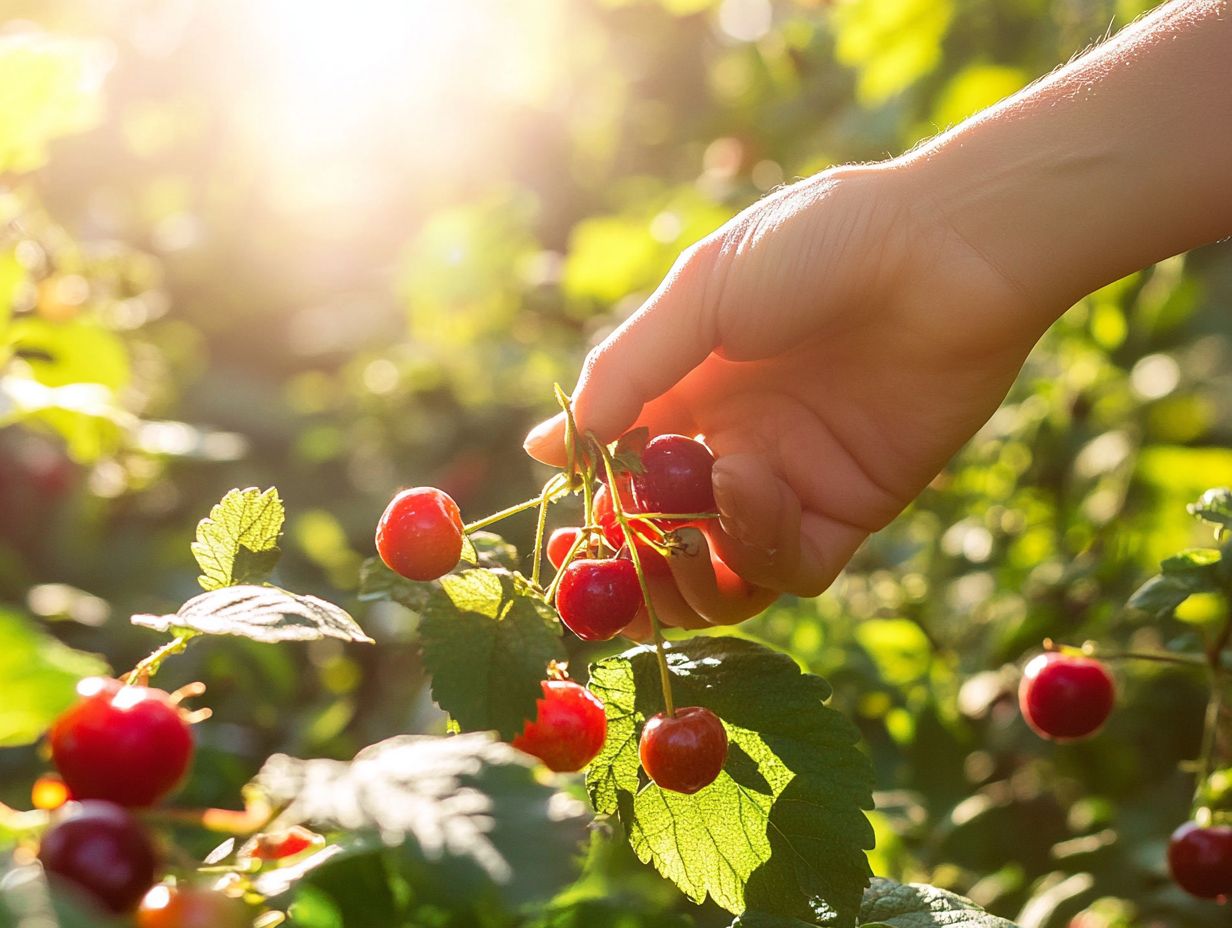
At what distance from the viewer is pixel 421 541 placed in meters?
0.98

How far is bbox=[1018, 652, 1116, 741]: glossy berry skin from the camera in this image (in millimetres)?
1424

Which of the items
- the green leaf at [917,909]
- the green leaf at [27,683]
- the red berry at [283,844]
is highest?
the green leaf at [27,683]

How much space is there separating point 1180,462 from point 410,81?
356cm

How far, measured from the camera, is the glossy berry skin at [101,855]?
60cm

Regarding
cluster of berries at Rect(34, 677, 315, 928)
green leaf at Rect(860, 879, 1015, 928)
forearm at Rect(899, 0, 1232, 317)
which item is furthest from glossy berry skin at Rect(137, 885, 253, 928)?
forearm at Rect(899, 0, 1232, 317)

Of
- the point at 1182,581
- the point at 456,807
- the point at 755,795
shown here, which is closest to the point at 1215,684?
the point at 1182,581

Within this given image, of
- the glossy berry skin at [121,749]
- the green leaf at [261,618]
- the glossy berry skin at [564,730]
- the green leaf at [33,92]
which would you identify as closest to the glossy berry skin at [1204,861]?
the glossy berry skin at [564,730]

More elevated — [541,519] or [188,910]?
[541,519]

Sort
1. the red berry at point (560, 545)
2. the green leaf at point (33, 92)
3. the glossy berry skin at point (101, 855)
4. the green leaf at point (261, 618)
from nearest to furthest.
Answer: the glossy berry skin at point (101, 855), the green leaf at point (261, 618), the red berry at point (560, 545), the green leaf at point (33, 92)

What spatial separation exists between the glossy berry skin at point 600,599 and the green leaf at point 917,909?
33cm

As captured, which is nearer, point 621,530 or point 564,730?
point 564,730

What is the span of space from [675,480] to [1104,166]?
2.36 feet

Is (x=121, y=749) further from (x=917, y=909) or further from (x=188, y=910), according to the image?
(x=917, y=909)

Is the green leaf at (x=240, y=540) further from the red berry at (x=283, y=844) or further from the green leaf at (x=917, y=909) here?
the green leaf at (x=917, y=909)
